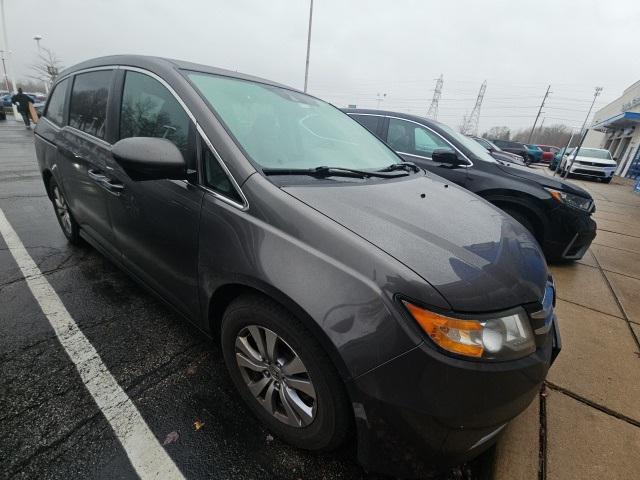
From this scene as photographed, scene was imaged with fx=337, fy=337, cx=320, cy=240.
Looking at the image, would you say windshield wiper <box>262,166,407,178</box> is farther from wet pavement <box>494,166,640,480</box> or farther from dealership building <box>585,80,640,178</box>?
dealership building <box>585,80,640,178</box>

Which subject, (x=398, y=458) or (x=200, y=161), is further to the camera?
(x=200, y=161)

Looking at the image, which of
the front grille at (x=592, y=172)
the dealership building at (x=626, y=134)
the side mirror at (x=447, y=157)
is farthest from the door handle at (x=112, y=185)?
the dealership building at (x=626, y=134)

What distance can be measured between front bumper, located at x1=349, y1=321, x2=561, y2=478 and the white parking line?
0.90 m

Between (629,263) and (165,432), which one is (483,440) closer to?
(165,432)

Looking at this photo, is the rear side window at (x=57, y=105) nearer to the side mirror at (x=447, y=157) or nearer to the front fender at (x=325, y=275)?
the front fender at (x=325, y=275)

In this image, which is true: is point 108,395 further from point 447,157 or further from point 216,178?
point 447,157

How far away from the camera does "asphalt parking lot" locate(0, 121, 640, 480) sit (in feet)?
5.01

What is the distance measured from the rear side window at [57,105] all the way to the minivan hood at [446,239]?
2902mm

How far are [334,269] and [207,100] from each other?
1188 millimetres

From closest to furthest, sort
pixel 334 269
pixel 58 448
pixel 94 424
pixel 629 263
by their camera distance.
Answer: pixel 334 269 → pixel 58 448 → pixel 94 424 → pixel 629 263

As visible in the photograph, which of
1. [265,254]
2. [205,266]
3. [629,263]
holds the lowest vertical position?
[629,263]

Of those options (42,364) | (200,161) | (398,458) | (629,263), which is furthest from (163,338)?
(629,263)

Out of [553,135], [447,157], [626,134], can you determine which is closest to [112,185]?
[447,157]

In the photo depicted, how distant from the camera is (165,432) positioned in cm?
164
